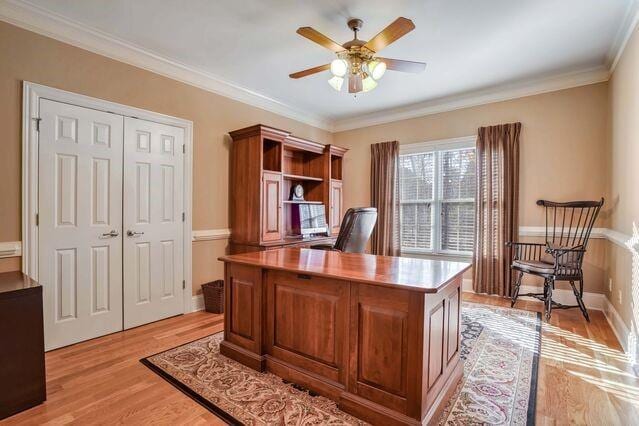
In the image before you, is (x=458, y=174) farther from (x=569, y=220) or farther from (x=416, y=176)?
(x=569, y=220)

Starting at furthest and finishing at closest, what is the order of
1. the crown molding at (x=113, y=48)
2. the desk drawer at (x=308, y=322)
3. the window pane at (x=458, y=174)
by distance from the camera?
the window pane at (x=458, y=174) < the crown molding at (x=113, y=48) < the desk drawer at (x=308, y=322)

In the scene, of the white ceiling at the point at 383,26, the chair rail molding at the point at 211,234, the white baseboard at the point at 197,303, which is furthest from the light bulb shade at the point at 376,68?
the white baseboard at the point at 197,303

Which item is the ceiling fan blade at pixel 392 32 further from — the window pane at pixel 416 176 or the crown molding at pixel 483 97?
the window pane at pixel 416 176

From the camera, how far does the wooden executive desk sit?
5.10 feet

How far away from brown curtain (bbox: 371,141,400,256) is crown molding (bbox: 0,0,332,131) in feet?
6.43

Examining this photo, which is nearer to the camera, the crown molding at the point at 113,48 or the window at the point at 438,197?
the crown molding at the point at 113,48

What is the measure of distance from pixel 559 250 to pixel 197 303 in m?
3.92

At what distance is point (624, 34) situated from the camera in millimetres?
2729

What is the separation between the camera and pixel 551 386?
2.03m

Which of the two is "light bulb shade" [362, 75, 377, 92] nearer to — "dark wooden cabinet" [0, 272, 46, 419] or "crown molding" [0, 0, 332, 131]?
"crown molding" [0, 0, 332, 131]

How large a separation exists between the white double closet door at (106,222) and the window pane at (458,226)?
356cm

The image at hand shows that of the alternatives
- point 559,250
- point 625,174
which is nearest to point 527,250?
point 559,250

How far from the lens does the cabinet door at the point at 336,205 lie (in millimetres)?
4989

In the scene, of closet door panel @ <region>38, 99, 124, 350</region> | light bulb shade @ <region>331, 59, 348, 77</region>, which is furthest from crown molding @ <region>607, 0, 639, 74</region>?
closet door panel @ <region>38, 99, 124, 350</region>
